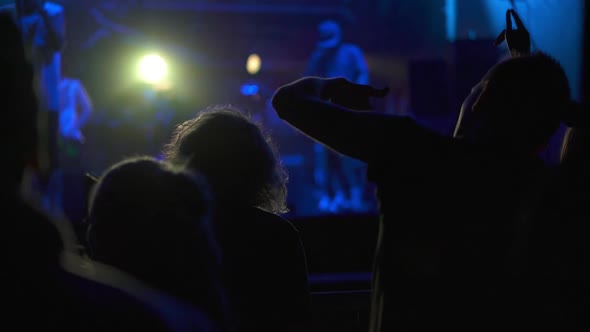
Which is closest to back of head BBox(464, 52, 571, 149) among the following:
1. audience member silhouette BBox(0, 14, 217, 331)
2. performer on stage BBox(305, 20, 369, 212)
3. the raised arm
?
the raised arm

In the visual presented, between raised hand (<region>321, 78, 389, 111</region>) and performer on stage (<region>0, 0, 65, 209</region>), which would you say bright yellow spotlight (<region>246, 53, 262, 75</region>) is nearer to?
performer on stage (<region>0, 0, 65, 209</region>)

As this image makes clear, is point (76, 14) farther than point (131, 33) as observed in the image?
No

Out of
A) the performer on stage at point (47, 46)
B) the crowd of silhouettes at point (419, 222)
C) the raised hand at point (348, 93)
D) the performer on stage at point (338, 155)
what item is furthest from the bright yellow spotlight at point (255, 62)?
the raised hand at point (348, 93)

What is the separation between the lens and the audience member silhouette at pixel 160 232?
2.22 ft

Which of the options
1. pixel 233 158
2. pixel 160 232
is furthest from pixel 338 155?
pixel 160 232

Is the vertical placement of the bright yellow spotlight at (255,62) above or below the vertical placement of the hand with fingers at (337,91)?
above

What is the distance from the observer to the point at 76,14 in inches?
320

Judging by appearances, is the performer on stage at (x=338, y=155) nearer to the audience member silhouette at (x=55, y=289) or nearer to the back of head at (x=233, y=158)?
the back of head at (x=233, y=158)

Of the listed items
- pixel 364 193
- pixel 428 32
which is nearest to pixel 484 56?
pixel 364 193

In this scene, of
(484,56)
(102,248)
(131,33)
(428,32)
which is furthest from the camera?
(131,33)

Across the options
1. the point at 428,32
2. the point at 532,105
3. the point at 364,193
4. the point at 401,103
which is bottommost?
the point at 364,193

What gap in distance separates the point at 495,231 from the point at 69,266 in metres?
0.85

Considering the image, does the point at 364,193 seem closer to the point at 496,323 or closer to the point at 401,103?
the point at 401,103

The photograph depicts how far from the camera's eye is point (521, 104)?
1.10 meters
